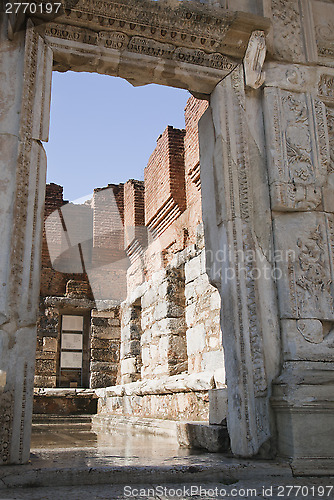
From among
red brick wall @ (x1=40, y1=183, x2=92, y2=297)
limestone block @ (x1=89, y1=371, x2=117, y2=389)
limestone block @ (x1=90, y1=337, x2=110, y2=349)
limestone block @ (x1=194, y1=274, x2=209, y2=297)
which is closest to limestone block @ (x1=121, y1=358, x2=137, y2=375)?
limestone block @ (x1=89, y1=371, x2=117, y2=389)

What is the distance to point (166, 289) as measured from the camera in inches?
303

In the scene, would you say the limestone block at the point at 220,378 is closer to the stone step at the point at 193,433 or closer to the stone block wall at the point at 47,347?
the stone step at the point at 193,433

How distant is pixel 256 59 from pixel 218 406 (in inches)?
116

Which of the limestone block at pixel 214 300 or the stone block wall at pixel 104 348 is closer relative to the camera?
the limestone block at pixel 214 300

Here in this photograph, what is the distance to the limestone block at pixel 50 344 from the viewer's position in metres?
11.5

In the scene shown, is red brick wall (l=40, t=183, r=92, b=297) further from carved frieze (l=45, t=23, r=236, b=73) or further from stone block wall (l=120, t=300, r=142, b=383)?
carved frieze (l=45, t=23, r=236, b=73)

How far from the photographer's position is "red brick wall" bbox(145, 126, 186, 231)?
8.81 meters

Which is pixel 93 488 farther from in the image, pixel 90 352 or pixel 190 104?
pixel 90 352

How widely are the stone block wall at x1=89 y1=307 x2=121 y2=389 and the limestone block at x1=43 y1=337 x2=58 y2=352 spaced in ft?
2.82

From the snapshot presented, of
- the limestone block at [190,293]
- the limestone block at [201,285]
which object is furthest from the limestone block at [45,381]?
the limestone block at [201,285]

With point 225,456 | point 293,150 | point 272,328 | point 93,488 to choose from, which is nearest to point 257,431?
point 225,456

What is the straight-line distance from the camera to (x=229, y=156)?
393 cm

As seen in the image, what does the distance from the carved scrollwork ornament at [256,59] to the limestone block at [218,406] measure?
2588mm
